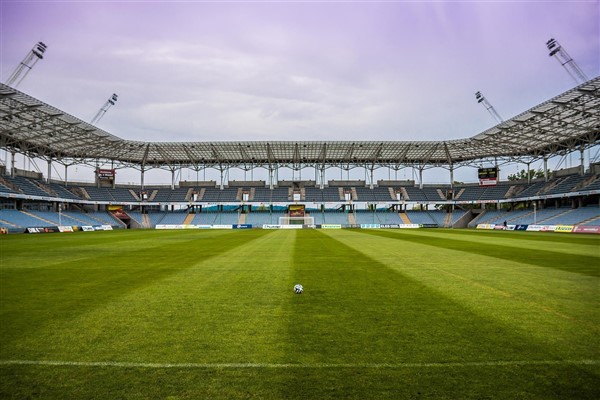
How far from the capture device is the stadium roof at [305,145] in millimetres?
40969

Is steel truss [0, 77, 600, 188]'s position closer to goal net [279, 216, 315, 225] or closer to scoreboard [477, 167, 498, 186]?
scoreboard [477, 167, 498, 186]

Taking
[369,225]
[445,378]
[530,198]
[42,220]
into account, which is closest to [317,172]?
[369,225]

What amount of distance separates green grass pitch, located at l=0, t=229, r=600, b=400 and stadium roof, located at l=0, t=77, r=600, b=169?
3677cm

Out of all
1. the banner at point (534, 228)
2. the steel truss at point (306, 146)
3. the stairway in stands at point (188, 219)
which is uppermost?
the steel truss at point (306, 146)

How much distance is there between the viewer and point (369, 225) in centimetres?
6681

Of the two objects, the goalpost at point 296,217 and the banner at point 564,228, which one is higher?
the goalpost at point 296,217

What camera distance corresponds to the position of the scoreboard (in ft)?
206

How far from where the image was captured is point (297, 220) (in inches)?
2788

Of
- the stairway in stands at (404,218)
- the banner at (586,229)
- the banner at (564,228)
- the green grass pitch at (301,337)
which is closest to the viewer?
the green grass pitch at (301,337)

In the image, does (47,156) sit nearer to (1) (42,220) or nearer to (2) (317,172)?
(1) (42,220)

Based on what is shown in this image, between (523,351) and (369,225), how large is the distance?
62.8m

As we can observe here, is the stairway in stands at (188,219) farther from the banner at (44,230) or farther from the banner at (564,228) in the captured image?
the banner at (564,228)

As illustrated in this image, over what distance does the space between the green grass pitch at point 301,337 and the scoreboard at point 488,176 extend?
58.1 m

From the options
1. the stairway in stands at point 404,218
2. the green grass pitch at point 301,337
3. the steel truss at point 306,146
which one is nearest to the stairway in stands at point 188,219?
the steel truss at point 306,146
